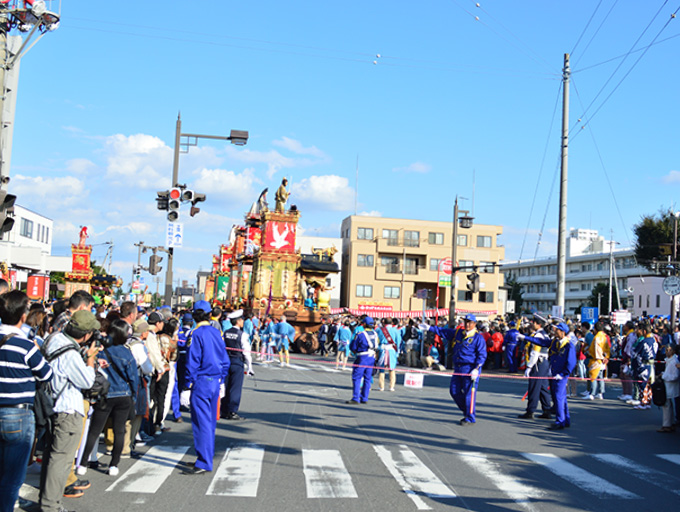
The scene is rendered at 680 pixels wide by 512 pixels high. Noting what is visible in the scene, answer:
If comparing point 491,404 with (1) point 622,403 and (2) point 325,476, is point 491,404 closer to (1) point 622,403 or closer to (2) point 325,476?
(1) point 622,403

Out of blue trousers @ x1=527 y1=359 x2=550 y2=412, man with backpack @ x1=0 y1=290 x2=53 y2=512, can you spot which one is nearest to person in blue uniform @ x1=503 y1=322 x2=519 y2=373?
blue trousers @ x1=527 y1=359 x2=550 y2=412

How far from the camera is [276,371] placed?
846 inches

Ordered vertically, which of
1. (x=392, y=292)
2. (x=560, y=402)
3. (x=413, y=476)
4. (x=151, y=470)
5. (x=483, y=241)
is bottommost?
(x=151, y=470)

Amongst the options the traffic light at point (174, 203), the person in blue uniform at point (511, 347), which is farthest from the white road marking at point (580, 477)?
the person in blue uniform at point (511, 347)

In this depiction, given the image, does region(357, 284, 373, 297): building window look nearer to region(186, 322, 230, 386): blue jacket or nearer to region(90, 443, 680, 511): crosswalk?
region(90, 443, 680, 511): crosswalk

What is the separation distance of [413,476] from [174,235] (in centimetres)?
1198

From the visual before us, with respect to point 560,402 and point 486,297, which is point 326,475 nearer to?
point 560,402

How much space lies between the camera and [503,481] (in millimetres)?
7445

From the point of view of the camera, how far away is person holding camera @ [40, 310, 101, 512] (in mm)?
5781

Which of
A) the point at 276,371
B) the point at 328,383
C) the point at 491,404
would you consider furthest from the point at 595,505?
the point at 276,371

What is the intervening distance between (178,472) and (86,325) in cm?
231

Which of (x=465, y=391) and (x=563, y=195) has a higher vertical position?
(x=563, y=195)

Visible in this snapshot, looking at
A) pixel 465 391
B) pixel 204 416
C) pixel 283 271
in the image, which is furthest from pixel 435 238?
pixel 204 416

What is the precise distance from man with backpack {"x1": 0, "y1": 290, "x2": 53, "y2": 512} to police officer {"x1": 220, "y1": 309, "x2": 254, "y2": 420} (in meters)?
6.52
